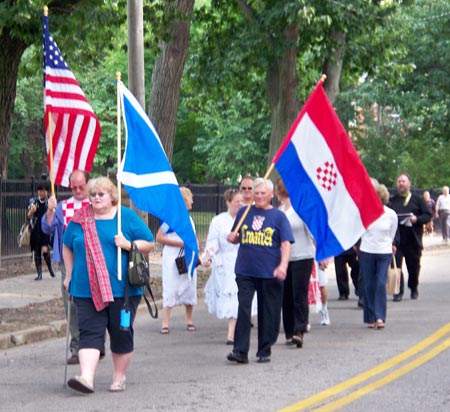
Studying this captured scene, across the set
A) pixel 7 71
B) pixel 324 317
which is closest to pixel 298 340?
pixel 324 317

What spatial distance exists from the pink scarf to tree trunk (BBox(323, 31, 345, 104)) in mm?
20199

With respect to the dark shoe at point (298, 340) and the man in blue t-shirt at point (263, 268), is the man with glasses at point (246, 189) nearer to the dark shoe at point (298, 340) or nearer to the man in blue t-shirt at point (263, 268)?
the dark shoe at point (298, 340)

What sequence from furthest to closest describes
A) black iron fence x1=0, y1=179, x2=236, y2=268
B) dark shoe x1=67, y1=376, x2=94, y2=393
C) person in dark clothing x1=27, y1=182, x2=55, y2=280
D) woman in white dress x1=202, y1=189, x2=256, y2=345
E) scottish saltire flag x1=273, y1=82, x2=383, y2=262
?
black iron fence x1=0, y1=179, x2=236, y2=268 < person in dark clothing x1=27, y1=182, x2=55, y2=280 < woman in white dress x1=202, y1=189, x2=256, y2=345 < scottish saltire flag x1=273, y1=82, x2=383, y2=262 < dark shoe x1=67, y1=376, x2=94, y2=393

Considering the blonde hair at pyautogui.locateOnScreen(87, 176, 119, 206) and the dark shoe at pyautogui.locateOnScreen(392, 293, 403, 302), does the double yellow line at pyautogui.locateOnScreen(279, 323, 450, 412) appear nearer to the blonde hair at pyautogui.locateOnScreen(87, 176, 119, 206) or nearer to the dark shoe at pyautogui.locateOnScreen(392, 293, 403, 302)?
the blonde hair at pyautogui.locateOnScreen(87, 176, 119, 206)

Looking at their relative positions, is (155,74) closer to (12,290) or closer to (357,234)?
(12,290)

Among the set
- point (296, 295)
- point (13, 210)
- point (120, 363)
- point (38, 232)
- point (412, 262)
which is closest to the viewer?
point (120, 363)

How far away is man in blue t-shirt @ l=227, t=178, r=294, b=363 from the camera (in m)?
11.1

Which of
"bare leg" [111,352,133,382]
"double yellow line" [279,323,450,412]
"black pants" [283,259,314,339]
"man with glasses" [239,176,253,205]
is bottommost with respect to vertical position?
"double yellow line" [279,323,450,412]

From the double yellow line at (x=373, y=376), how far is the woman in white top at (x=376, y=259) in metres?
1.18

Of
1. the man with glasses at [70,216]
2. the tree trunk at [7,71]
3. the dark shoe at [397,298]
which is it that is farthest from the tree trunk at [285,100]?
the man with glasses at [70,216]

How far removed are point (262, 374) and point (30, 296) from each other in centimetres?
810

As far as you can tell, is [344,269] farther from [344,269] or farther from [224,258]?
[224,258]

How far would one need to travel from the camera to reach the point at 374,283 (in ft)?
47.1

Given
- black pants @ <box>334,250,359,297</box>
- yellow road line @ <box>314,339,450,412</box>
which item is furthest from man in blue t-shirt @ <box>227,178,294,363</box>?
black pants @ <box>334,250,359,297</box>
